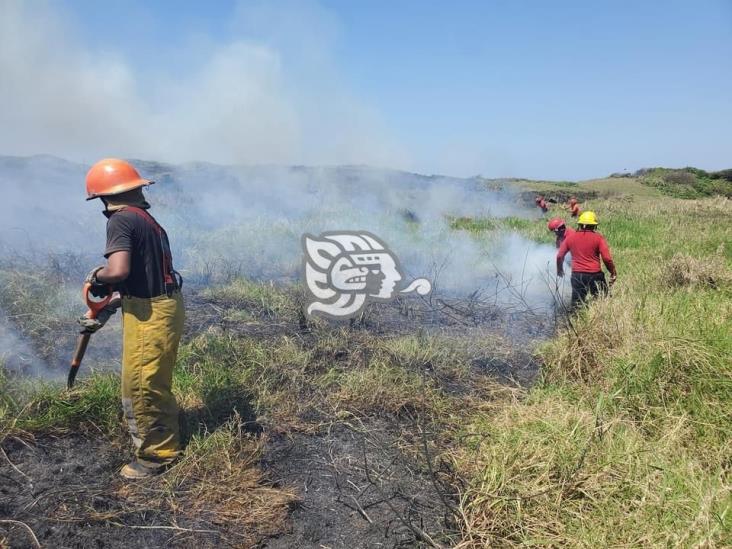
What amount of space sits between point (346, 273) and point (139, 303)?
12.1 feet

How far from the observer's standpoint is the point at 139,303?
3.00m

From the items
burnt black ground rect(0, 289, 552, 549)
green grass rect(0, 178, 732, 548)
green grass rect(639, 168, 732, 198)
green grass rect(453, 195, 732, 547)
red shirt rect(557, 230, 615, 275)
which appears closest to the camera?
green grass rect(453, 195, 732, 547)

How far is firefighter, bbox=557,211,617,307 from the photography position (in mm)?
6340

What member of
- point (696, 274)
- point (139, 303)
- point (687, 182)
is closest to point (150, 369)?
point (139, 303)

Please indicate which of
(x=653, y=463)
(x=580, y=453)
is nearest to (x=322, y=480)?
(x=580, y=453)

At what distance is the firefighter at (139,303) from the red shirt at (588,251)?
4.99 m

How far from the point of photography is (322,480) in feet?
10.7

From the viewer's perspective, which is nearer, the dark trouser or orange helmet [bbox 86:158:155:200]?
orange helmet [bbox 86:158:155:200]

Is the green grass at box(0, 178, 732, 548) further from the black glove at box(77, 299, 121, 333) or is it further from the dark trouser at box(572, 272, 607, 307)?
the dark trouser at box(572, 272, 607, 307)

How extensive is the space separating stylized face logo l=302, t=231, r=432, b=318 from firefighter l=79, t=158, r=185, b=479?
274 centimetres

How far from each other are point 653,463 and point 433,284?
17.2 feet

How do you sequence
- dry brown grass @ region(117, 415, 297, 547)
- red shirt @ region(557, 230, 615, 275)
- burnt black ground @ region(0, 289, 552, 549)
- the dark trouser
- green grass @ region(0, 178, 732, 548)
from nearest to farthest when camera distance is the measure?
green grass @ region(0, 178, 732, 548), burnt black ground @ region(0, 289, 552, 549), dry brown grass @ region(117, 415, 297, 547), red shirt @ region(557, 230, 615, 275), the dark trouser

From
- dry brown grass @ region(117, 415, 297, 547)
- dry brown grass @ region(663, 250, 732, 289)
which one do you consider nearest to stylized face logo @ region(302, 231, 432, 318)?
dry brown grass @ region(117, 415, 297, 547)

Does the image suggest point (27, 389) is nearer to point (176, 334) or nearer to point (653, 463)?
point (176, 334)
